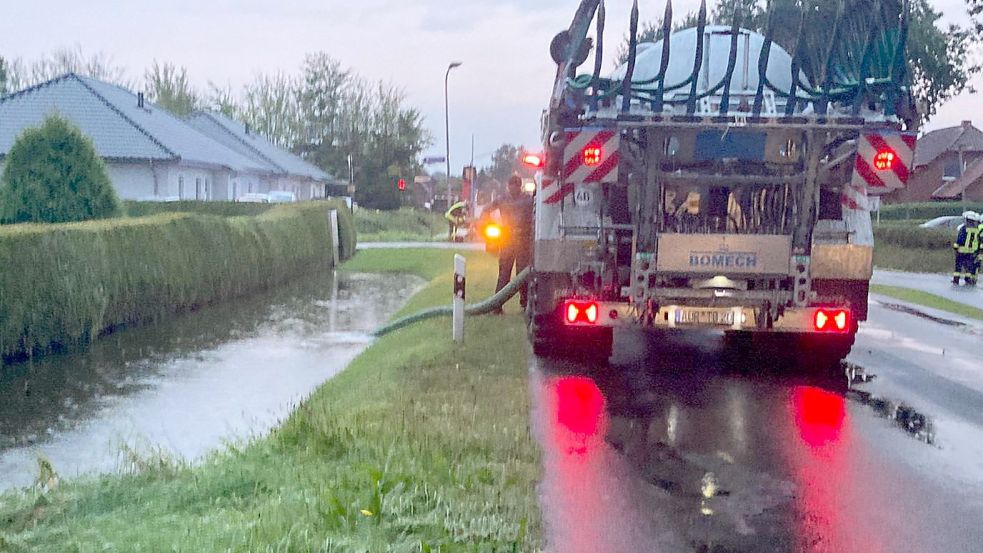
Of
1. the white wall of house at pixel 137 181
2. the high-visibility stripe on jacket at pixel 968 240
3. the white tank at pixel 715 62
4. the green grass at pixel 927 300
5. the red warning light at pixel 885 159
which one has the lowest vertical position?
the green grass at pixel 927 300

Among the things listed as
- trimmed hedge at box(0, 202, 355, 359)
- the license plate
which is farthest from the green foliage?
the license plate

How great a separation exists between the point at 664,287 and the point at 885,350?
167 inches

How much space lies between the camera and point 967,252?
2441 cm

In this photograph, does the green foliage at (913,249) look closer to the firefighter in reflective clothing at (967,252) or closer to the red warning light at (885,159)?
the firefighter in reflective clothing at (967,252)

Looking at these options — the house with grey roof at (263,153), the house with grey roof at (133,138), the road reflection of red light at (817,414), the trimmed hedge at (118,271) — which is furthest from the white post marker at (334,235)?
the house with grey roof at (263,153)

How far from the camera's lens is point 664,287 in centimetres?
916

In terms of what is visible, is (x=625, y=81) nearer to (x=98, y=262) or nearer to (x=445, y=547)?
(x=445, y=547)

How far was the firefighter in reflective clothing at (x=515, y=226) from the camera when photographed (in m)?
13.7

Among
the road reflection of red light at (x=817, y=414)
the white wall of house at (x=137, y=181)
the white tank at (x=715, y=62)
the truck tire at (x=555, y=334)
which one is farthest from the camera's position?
the white wall of house at (x=137, y=181)

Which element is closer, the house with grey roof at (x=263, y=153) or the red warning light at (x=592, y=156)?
the red warning light at (x=592, y=156)

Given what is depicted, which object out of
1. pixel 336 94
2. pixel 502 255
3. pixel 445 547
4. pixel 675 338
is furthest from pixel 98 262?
pixel 336 94

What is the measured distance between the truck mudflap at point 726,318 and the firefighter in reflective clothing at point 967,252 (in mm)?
16653

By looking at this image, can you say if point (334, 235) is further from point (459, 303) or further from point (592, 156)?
point (592, 156)

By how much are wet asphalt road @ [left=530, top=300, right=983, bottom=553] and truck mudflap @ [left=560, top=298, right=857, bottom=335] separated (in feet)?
1.88
